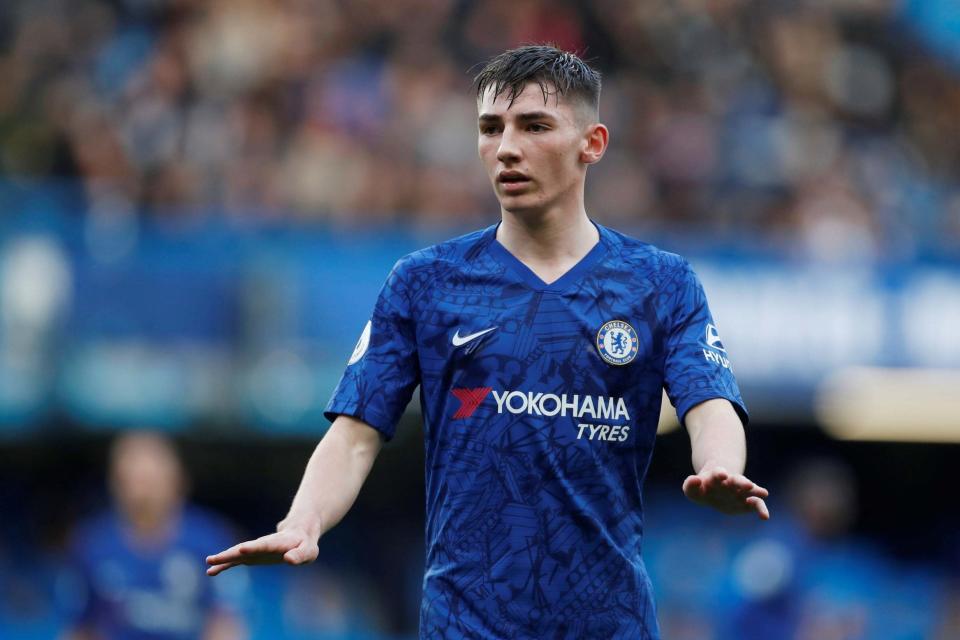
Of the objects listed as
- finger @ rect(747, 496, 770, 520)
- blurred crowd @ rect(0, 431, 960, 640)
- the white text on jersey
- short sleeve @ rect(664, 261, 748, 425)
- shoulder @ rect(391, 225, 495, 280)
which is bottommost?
blurred crowd @ rect(0, 431, 960, 640)

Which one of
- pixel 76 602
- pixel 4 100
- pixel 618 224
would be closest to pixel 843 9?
pixel 618 224

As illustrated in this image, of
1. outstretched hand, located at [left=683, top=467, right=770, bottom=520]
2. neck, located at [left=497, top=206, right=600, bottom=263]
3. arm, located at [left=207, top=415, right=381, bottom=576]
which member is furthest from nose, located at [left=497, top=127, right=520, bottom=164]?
outstretched hand, located at [left=683, top=467, right=770, bottom=520]

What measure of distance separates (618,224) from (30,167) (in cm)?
435

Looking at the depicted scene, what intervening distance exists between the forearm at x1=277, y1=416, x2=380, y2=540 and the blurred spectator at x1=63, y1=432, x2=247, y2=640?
401 centimetres

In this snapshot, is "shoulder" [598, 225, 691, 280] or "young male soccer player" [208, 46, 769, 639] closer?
"young male soccer player" [208, 46, 769, 639]

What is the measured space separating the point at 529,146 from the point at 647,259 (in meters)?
0.45

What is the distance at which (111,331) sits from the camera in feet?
34.3

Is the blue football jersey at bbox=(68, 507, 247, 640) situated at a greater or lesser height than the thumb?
lesser

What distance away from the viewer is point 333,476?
3.96m

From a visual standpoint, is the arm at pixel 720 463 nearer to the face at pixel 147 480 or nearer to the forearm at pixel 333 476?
the forearm at pixel 333 476

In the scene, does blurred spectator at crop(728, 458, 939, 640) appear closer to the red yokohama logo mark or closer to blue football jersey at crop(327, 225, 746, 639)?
blue football jersey at crop(327, 225, 746, 639)

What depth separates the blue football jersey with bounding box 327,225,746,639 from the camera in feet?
12.8

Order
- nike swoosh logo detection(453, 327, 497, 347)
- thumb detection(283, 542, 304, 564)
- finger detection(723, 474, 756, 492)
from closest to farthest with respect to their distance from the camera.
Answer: finger detection(723, 474, 756, 492)
thumb detection(283, 542, 304, 564)
nike swoosh logo detection(453, 327, 497, 347)

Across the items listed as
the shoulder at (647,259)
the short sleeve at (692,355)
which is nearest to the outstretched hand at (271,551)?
the short sleeve at (692,355)
